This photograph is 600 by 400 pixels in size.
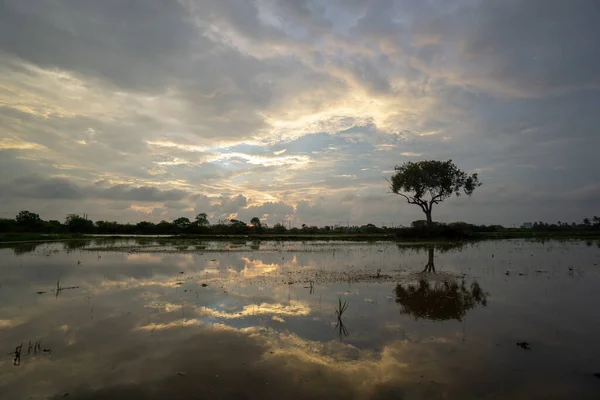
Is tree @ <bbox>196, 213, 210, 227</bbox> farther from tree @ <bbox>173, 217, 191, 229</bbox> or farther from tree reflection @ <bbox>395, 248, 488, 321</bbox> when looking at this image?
tree reflection @ <bbox>395, 248, 488, 321</bbox>

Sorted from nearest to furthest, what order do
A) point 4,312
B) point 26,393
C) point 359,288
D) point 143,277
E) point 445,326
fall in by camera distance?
point 26,393 → point 445,326 → point 4,312 → point 359,288 → point 143,277

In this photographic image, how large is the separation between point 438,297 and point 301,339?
6.90 meters

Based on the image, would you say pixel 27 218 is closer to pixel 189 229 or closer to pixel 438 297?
pixel 189 229

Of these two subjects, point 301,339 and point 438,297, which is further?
point 438,297

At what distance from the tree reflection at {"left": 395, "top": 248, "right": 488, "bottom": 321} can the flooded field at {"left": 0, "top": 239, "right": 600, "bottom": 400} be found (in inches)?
2.8

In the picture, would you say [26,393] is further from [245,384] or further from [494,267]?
[494,267]

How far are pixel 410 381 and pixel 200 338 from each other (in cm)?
520

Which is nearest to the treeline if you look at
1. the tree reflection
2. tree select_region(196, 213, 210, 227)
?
tree select_region(196, 213, 210, 227)

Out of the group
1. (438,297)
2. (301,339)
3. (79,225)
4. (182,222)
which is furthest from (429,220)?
(79,225)

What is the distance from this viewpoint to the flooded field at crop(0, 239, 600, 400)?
229 inches

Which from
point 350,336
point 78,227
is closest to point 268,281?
point 350,336

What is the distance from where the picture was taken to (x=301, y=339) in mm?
8133

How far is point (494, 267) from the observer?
2016 cm

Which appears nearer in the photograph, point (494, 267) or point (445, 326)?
point (445, 326)
